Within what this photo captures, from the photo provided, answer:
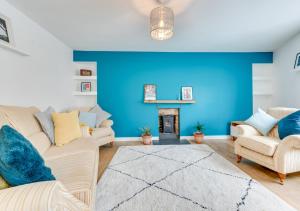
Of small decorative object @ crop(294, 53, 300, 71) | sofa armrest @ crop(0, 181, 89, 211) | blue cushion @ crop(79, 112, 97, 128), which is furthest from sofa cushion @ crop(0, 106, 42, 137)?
small decorative object @ crop(294, 53, 300, 71)

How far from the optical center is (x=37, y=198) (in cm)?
75

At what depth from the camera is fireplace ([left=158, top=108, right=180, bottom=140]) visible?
454cm

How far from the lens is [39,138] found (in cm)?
202

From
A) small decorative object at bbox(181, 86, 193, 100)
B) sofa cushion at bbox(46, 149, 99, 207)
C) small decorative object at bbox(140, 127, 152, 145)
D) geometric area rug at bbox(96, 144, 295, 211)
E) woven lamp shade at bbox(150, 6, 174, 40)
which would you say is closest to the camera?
sofa cushion at bbox(46, 149, 99, 207)

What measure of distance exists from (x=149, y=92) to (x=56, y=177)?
3309 mm

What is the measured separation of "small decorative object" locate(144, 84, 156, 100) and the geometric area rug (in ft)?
5.94

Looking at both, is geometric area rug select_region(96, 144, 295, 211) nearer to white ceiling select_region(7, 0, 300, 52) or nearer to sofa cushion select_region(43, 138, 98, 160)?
sofa cushion select_region(43, 138, 98, 160)

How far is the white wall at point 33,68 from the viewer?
7.30 ft

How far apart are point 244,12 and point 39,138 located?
3.53m

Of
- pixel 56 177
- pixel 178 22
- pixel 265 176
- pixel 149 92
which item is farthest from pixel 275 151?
pixel 149 92

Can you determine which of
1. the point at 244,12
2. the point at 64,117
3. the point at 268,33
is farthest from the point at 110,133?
the point at 268,33

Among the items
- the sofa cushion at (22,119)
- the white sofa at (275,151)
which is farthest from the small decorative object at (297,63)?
the sofa cushion at (22,119)

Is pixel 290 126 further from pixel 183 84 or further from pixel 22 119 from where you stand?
pixel 22 119

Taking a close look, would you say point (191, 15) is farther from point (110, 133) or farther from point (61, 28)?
point (110, 133)
